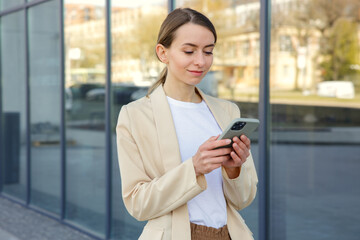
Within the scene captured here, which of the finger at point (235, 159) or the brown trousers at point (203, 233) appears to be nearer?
the finger at point (235, 159)

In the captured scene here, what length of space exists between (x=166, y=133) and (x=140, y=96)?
3500 mm

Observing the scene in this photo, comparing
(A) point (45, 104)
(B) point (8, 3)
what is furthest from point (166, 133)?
(B) point (8, 3)

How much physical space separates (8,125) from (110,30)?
314 centimetres

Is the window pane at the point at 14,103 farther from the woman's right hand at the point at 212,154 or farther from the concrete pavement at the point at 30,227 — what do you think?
the woman's right hand at the point at 212,154

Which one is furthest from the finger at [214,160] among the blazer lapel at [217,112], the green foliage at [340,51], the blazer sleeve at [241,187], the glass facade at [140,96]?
the green foliage at [340,51]

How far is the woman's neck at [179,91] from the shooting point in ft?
6.23

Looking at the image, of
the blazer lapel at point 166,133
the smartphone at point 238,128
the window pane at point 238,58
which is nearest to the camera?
the smartphone at point 238,128

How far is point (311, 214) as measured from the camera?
4703mm

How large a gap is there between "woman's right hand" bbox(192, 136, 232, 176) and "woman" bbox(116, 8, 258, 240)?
6cm

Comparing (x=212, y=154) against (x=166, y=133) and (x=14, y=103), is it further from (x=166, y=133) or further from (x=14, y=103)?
(x=14, y=103)

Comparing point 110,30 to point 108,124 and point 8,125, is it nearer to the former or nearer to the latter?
point 108,124

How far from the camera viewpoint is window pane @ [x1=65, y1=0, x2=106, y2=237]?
19.5 feet

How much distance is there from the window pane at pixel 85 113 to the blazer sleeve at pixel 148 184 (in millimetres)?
4120

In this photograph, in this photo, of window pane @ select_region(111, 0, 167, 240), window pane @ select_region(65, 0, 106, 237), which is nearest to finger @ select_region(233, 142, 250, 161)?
window pane @ select_region(111, 0, 167, 240)
